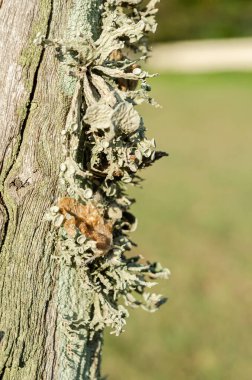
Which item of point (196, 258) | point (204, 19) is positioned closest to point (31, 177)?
point (196, 258)

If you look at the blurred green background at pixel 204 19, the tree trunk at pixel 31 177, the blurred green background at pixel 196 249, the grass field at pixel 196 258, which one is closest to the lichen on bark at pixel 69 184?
the tree trunk at pixel 31 177

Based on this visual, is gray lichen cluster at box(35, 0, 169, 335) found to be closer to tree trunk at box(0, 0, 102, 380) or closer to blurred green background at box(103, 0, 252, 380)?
tree trunk at box(0, 0, 102, 380)

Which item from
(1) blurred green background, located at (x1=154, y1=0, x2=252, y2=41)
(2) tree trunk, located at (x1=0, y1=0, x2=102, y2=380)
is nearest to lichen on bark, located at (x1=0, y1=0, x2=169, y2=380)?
(2) tree trunk, located at (x1=0, y1=0, x2=102, y2=380)

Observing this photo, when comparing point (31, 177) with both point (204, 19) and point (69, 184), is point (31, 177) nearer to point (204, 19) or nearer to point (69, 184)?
point (69, 184)

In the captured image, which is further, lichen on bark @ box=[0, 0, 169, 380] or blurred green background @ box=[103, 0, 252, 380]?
blurred green background @ box=[103, 0, 252, 380]

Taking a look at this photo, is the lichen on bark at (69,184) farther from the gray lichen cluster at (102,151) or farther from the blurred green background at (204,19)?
the blurred green background at (204,19)

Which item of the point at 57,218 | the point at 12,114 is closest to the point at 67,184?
the point at 57,218

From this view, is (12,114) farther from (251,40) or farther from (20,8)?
(251,40)
